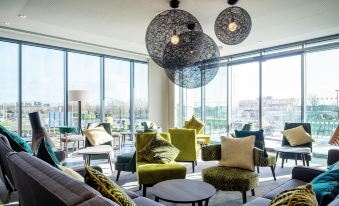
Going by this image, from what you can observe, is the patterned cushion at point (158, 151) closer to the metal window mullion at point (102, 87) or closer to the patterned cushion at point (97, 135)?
the patterned cushion at point (97, 135)

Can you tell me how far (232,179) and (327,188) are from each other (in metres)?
1.56

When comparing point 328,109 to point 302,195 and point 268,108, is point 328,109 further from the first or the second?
point 302,195

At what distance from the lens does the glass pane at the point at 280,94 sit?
6.35 m

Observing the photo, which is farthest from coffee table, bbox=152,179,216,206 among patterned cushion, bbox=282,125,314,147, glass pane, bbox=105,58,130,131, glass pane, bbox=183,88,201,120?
glass pane, bbox=183,88,201,120

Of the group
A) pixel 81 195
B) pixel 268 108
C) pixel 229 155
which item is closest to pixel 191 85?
pixel 229 155

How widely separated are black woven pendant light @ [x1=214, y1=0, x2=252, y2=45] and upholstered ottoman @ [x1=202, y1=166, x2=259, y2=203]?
5.65ft

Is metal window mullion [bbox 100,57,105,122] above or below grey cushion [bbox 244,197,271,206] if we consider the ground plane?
above

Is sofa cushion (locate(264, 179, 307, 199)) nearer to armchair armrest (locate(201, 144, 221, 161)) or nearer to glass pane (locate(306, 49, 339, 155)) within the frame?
armchair armrest (locate(201, 144, 221, 161))

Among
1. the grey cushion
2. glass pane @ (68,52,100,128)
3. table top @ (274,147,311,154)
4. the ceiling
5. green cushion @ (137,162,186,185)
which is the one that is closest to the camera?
the grey cushion

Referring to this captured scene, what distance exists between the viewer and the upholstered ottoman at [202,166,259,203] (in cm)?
298

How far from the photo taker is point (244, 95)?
24.5 ft

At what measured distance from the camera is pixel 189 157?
496 centimetres

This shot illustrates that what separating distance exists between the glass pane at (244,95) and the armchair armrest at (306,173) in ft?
14.6

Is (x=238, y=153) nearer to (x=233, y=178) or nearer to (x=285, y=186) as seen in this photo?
(x=233, y=178)
